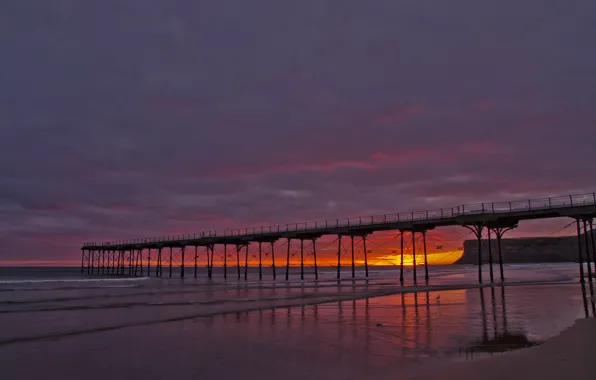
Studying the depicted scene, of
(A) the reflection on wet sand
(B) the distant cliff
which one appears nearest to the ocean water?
(A) the reflection on wet sand

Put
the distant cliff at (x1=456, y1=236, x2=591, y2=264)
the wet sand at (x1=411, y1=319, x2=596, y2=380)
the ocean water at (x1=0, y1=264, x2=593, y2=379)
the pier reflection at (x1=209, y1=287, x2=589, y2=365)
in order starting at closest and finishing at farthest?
the wet sand at (x1=411, y1=319, x2=596, y2=380)
the ocean water at (x1=0, y1=264, x2=593, y2=379)
the pier reflection at (x1=209, y1=287, x2=589, y2=365)
the distant cliff at (x1=456, y1=236, x2=591, y2=264)

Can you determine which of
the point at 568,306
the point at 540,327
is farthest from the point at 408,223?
the point at 540,327

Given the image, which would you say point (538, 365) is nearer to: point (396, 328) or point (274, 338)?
point (396, 328)

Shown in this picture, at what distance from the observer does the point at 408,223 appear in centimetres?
4159

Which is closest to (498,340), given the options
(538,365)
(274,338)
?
(538,365)

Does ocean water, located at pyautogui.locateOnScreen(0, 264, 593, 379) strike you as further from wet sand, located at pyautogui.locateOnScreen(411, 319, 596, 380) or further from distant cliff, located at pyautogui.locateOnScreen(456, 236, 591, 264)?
distant cliff, located at pyautogui.locateOnScreen(456, 236, 591, 264)

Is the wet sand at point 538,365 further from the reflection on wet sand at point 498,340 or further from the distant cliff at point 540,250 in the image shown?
the distant cliff at point 540,250

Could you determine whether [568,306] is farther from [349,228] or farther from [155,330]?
[349,228]

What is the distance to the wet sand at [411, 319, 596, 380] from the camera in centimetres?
766

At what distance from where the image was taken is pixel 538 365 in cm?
836

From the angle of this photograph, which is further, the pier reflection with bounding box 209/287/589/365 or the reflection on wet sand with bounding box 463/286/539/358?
the pier reflection with bounding box 209/287/589/365

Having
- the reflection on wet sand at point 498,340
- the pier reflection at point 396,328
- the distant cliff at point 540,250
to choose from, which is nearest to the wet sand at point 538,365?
the reflection on wet sand at point 498,340

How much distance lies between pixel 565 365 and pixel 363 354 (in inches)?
156

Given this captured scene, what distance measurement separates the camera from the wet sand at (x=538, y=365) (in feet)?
25.1
